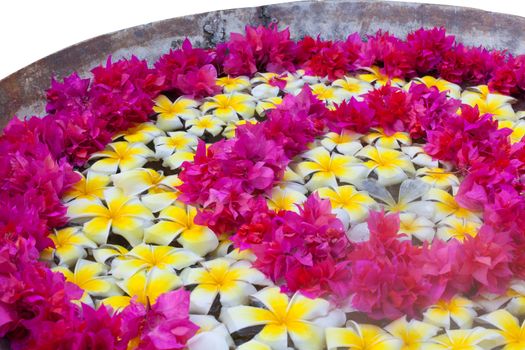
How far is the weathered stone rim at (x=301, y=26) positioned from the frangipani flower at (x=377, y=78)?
277 millimetres

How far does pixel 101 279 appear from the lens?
155 centimetres

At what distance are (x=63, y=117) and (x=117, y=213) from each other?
415 mm

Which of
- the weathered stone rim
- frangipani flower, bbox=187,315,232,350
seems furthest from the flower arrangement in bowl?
the weathered stone rim

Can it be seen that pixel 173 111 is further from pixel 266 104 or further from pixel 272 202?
pixel 272 202

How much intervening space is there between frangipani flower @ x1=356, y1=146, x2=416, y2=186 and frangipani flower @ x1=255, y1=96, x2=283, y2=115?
324mm

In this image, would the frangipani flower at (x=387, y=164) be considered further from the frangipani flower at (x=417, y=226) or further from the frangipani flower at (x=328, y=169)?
the frangipani flower at (x=417, y=226)

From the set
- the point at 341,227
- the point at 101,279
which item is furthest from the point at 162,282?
the point at 341,227

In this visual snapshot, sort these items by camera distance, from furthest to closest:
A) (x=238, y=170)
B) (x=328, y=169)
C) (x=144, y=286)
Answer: (x=328, y=169) < (x=238, y=170) < (x=144, y=286)

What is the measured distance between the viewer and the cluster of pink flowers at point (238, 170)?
5.50ft

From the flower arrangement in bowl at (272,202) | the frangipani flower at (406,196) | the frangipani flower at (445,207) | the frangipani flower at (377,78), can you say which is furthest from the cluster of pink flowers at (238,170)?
the frangipani flower at (377,78)

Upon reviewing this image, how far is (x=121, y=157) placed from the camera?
6.31 feet

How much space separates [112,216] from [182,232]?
171 mm

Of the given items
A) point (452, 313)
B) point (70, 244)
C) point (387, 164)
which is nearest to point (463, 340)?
point (452, 313)

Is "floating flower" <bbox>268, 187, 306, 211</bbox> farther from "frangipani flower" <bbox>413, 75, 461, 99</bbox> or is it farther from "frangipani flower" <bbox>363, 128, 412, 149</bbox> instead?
"frangipani flower" <bbox>413, 75, 461, 99</bbox>
